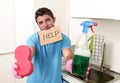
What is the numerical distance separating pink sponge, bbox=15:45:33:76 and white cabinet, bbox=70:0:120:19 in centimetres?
61

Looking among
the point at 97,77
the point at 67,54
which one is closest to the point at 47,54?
the point at 67,54

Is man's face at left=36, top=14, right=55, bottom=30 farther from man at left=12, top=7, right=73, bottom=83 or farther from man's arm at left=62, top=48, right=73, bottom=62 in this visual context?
man's arm at left=62, top=48, right=73, bottom=62

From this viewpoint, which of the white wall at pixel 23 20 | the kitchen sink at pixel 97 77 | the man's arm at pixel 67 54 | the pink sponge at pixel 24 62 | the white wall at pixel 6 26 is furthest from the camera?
the white wall at pixel 6 26

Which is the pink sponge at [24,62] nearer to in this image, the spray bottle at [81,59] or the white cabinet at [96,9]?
the spray bottle at [81,59]

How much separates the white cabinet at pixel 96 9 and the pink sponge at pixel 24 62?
609 millimetres

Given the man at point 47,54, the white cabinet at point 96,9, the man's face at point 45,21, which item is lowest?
the man at point 47,54

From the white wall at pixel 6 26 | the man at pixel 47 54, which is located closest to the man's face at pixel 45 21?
the man at pixel 47 54

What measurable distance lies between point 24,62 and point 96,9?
668 millimetres

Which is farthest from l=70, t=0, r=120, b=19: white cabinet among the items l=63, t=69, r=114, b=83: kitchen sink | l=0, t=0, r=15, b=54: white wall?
l=0, t=0, r=15, b=54: white wall

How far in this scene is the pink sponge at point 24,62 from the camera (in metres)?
0.90

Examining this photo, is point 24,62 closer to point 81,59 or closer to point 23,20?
point 81,59

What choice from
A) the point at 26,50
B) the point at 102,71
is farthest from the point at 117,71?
the point at 26,50

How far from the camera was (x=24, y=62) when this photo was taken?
3.00 feet

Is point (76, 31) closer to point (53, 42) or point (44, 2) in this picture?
point (44, 2)
